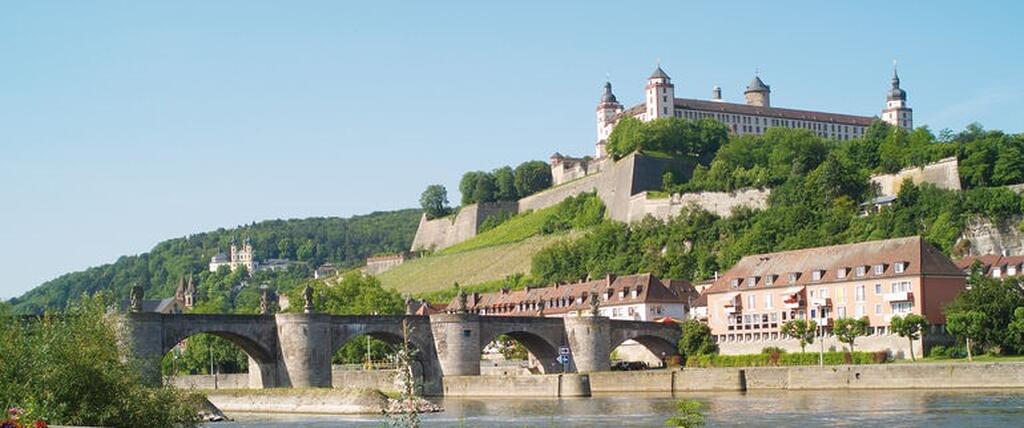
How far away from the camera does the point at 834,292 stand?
8162 cm

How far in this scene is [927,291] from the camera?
76.5 metres

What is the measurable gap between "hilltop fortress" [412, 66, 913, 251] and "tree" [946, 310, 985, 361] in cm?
4974

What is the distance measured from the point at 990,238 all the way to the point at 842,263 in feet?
68.0

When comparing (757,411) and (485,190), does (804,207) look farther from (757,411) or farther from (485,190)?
(485,190)

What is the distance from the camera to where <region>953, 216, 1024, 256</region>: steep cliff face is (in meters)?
97.3

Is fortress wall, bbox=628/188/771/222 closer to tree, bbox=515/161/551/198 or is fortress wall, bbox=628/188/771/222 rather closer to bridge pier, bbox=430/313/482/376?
tree, bbox=515/161/551/198

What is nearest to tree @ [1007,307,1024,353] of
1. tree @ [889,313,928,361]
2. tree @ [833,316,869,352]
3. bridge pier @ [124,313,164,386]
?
tree @ [889,313,928,361]

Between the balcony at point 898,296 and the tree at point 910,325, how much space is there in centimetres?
239

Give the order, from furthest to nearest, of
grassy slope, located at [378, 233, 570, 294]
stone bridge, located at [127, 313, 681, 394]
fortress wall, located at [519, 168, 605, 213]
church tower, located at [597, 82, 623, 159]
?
church tower, located at [597, 82, 623, 159] < fortress wall, located at [519, 168, 605, 213] < grassy slope, located at [378, 233, 570, 294] < stone bridge, located at [127, 313, 681, 394]

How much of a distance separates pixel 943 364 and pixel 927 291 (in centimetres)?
1409

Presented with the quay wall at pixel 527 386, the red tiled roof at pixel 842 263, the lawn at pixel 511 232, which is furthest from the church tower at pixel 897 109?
the quay wall at pixel 527 386

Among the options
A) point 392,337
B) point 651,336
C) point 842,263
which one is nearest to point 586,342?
point 651,336

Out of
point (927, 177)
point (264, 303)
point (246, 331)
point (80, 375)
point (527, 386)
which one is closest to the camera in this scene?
point (80, 375)

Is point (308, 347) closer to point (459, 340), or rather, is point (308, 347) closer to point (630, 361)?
point (459, 340)
